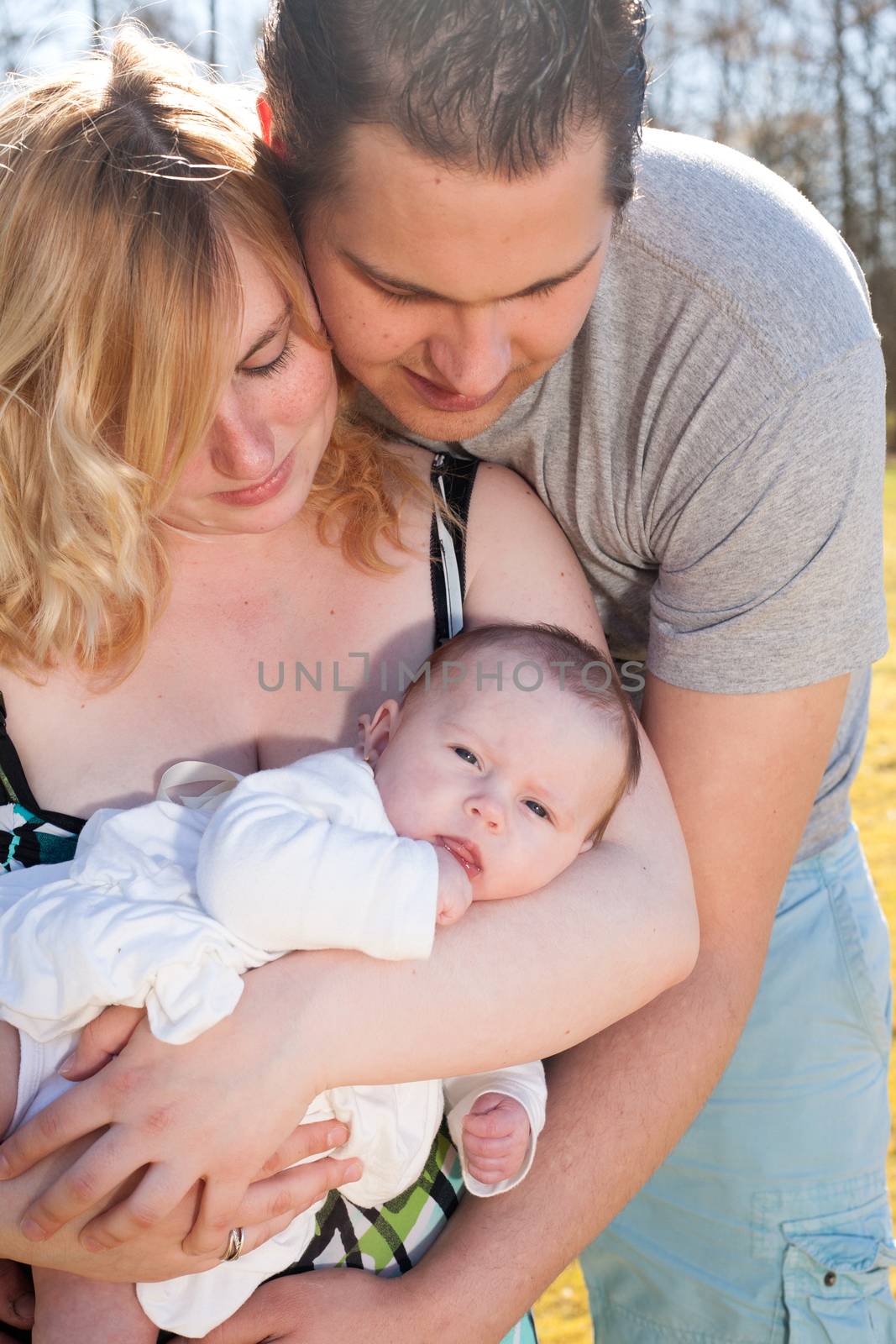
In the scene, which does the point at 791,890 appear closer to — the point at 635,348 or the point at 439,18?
the point at 635,348

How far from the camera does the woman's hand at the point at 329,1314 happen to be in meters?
1.70

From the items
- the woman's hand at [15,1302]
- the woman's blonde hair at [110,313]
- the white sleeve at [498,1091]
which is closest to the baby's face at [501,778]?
the white sleeve at [498,1091]

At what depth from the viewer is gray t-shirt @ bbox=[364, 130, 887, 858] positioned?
6.24ft

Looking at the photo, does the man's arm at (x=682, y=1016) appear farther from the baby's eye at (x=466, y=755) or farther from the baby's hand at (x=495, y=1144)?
the baby's eye at (x=466, y=755)

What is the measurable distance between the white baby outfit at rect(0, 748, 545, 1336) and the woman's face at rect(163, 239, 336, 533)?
461mm

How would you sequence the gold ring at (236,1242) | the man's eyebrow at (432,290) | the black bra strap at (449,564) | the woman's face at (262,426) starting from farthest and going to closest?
the black bra strap at (449,564), the woman's face at (262,426), the man's eyebrow at (432,290), the gold ring at (236,1242)

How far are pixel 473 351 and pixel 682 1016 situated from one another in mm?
1115

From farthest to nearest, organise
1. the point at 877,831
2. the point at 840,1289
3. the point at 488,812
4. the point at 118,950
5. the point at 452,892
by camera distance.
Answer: the point at 877,831
the point at 840,1289
the point at 488,812
the point at 452,892
the point at 118,950

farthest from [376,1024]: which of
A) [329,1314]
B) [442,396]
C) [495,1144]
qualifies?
[442,396]

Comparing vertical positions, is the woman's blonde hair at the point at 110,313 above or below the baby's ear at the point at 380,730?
above

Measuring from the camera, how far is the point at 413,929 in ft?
5.16

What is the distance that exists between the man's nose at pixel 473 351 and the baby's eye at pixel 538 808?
607mm

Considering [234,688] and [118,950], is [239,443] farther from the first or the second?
[118,950]

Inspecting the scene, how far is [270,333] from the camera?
187 centimetres
